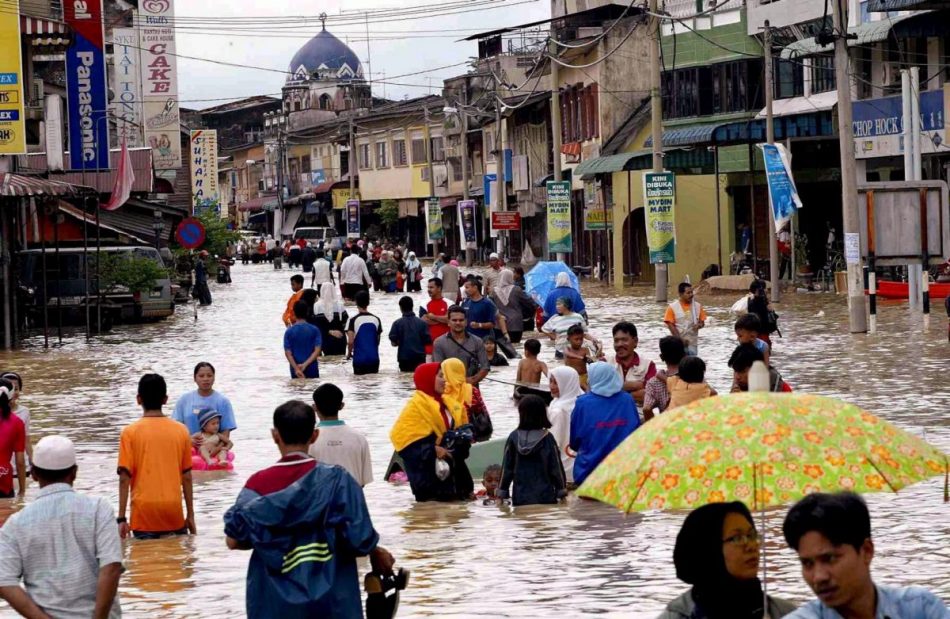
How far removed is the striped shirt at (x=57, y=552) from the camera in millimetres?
6961

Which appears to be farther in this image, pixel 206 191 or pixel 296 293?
pixel 206 191

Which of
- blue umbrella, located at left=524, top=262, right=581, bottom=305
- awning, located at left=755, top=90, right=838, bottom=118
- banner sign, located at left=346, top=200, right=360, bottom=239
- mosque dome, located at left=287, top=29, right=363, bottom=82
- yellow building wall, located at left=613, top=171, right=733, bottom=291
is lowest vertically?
blue umbrella, located at left=524, top=262, right=581, bottom=305

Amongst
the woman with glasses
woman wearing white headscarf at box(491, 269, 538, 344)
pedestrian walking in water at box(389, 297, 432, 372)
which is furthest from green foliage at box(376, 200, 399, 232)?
the woman with glasses

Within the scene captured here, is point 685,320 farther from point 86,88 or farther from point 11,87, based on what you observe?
point 86,88

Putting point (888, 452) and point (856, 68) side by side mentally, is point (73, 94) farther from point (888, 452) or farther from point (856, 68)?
point (888, 452)

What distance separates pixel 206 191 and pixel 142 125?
59.0 feet

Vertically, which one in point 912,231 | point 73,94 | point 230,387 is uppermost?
point 73,94

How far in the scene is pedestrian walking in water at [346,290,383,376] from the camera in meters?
24.4

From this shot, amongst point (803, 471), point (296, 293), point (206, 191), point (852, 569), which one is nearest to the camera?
point (852, 569)

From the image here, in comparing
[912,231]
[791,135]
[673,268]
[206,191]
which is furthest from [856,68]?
[206,191]

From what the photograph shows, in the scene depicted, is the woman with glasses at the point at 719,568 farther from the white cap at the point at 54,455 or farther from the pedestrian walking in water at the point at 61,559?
the white cap at the point at 54,455

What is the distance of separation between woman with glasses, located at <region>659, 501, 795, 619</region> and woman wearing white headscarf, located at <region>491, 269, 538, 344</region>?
22.7 m

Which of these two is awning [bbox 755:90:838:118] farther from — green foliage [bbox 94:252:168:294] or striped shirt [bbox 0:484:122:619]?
striped shirt [bbox 0:484:122:619]

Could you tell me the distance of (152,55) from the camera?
188 ft
